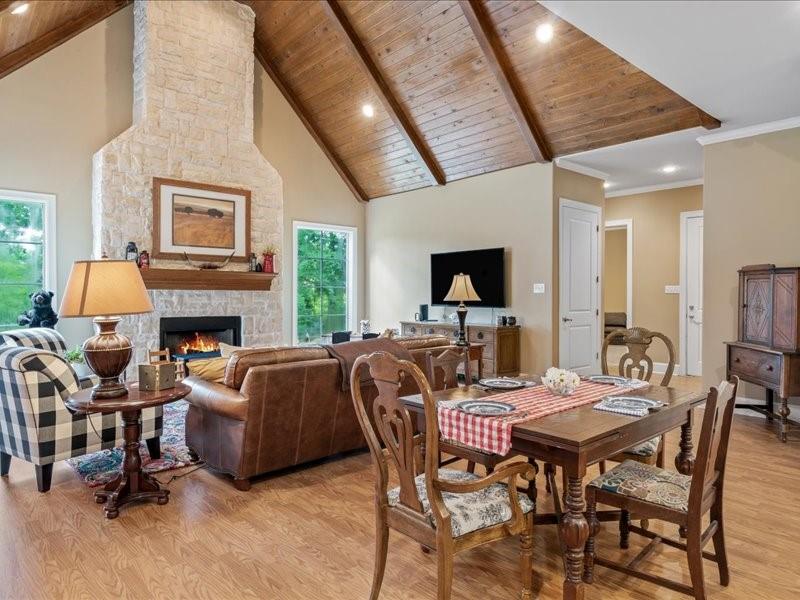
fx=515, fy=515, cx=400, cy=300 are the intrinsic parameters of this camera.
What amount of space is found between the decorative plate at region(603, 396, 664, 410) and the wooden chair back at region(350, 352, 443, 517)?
0.97 meters

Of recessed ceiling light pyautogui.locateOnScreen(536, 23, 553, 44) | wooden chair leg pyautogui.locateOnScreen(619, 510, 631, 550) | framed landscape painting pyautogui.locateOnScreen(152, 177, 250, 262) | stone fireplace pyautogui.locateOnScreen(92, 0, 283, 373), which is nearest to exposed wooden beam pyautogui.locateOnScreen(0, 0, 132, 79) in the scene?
stone fireplace pyautogui.locateOnScreen(92, 0, 283, 373)

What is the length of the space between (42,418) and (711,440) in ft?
11.6

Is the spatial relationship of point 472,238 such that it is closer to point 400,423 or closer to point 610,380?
point 610,380

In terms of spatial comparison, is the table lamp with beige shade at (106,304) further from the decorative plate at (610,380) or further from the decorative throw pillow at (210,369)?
the decorative plate at (610,380)

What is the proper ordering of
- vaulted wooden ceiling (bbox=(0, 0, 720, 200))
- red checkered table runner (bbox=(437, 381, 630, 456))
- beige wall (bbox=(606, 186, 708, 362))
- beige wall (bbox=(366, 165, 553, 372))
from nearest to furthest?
red checkered table runner (bbox=(437, 381, 630, 456)), vaulted wooden ceiling (bbox=(0, 0, 720, 200)), beige wall (bbox=(366, 165, 553, 372)), beige wall (bbox=(606, 186, 708, 362))

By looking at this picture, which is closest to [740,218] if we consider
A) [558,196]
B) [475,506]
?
[558,196]

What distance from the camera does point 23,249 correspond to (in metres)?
5.63

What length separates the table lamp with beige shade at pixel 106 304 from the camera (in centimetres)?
271

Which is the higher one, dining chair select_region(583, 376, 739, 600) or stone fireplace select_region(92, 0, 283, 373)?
stone fireplace select_region(92, 0, 283, 373)

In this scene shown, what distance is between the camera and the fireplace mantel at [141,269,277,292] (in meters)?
6.02

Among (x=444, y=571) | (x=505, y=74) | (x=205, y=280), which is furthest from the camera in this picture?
(x=205, y=280)

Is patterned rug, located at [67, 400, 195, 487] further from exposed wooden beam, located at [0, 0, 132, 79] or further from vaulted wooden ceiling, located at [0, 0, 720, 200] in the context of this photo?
exposed wooden beam, located at [0, 0, 132, 79]

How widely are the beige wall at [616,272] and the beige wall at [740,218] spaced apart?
14.9 feet

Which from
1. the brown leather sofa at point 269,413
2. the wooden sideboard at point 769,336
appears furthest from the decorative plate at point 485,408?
the wooden sideboard at point 769,336
